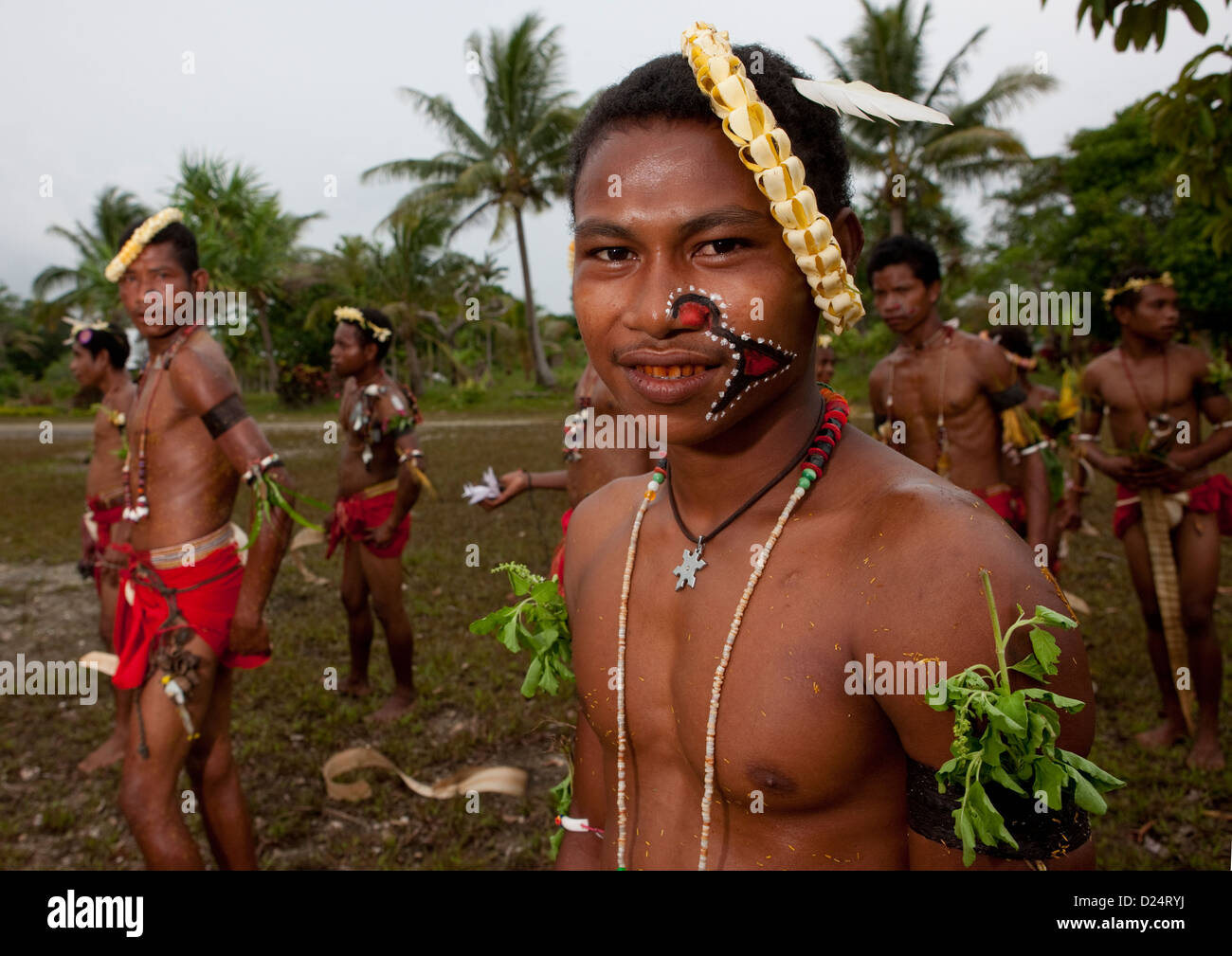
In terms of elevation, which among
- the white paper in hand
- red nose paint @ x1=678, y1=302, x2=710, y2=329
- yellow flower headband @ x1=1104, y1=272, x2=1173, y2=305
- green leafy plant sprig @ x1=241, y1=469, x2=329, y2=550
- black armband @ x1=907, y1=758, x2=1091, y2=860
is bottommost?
black armband @ x1=907, y1=758, x2=1091, y2=860

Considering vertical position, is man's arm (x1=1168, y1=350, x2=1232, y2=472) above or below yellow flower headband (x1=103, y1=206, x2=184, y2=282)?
below

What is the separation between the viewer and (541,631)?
2008mm

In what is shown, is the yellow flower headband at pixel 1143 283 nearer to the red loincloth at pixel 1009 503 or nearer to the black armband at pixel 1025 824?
the red loincloth at pixel 1009 503

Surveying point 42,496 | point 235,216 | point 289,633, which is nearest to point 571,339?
point 235,216

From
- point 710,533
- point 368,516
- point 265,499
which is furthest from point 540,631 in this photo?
point 368,516

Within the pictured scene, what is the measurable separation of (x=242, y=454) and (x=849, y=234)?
8.72 feet

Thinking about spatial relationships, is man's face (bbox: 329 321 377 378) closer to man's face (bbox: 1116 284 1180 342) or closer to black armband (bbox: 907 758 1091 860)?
man's face (bbox: 1116 284 1180 342)

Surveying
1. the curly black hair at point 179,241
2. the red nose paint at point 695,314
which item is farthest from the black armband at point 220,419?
the red nose paint at point 695,314

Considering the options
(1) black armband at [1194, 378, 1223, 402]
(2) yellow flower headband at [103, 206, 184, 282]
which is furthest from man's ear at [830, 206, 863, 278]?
(1) black armband at [1194, 378, 1223, 402]

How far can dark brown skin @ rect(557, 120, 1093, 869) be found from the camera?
1335 mm

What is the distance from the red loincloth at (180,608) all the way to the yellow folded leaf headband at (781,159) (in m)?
2.79

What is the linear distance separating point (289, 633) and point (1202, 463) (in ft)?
21.3

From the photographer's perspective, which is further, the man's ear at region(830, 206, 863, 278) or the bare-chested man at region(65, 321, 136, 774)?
the bare-chested man at region(65, 321, 136, 774)

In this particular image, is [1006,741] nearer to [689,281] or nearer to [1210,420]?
[689,281]
